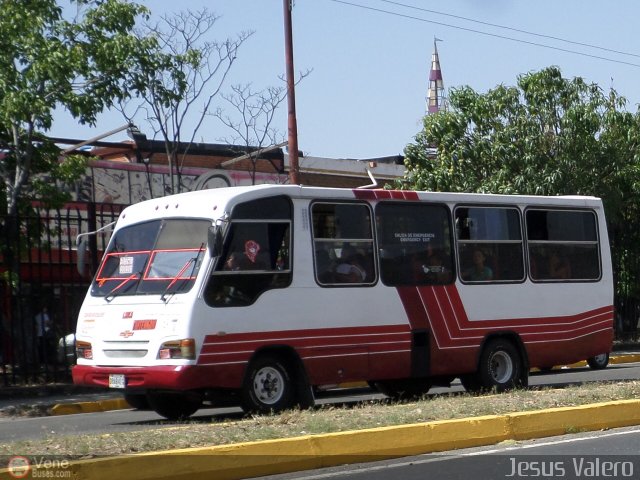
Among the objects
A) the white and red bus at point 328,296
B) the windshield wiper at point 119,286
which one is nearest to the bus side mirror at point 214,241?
the white and red bus at point 328,296

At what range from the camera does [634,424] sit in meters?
11.7

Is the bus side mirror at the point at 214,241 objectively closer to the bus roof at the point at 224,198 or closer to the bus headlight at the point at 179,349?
the bus roof at the point at 224,198

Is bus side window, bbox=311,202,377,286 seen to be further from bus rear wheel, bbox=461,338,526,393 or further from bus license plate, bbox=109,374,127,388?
bus license plate, bbox=109,374,127,388

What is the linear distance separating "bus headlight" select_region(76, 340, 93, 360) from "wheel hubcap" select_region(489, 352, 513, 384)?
18.7 ft

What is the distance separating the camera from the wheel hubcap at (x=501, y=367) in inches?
620

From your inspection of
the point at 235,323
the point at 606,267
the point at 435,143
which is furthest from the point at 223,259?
the point at 435,143

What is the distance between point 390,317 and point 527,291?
2.63 m

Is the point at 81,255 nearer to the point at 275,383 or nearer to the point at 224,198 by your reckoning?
the point at 224,198

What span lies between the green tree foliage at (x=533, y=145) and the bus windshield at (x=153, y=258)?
46.7ft

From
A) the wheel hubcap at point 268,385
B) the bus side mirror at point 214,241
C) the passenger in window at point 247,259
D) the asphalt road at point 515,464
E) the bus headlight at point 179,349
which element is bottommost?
the asphalt road at point 515,464

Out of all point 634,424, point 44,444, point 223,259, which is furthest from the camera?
point 223,259

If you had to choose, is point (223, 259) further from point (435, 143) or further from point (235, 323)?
point (435, 143)

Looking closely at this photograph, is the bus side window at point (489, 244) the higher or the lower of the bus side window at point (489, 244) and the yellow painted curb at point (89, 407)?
the higher
